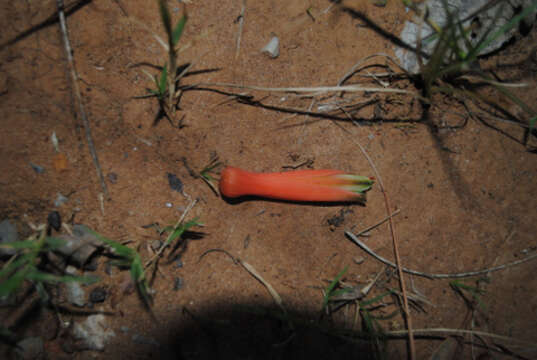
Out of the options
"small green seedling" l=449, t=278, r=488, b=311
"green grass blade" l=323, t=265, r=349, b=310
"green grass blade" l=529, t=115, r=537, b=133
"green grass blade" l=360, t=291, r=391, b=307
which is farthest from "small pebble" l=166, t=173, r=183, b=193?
"green grass blade" l=529, t=115, r=537, b=133

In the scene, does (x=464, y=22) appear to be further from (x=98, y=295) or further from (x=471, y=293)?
(x=98, y=295)

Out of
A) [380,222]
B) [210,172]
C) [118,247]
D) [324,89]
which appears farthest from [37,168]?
[380,222]

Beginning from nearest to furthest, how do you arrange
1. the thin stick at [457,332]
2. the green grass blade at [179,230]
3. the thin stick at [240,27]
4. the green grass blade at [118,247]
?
the green grass blade at [118,247] < the green grass blade at [179,230] < the thin stick at [457,332] < the thin stick at [240,27]

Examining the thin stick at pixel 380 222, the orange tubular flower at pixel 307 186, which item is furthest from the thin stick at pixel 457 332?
the orange tubular flower at pixel 307 186

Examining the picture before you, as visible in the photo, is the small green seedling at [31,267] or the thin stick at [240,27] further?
the thin stick at [240,27]

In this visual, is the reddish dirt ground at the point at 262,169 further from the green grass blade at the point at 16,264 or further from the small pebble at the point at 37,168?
the green grass blade at the point at 16,264
